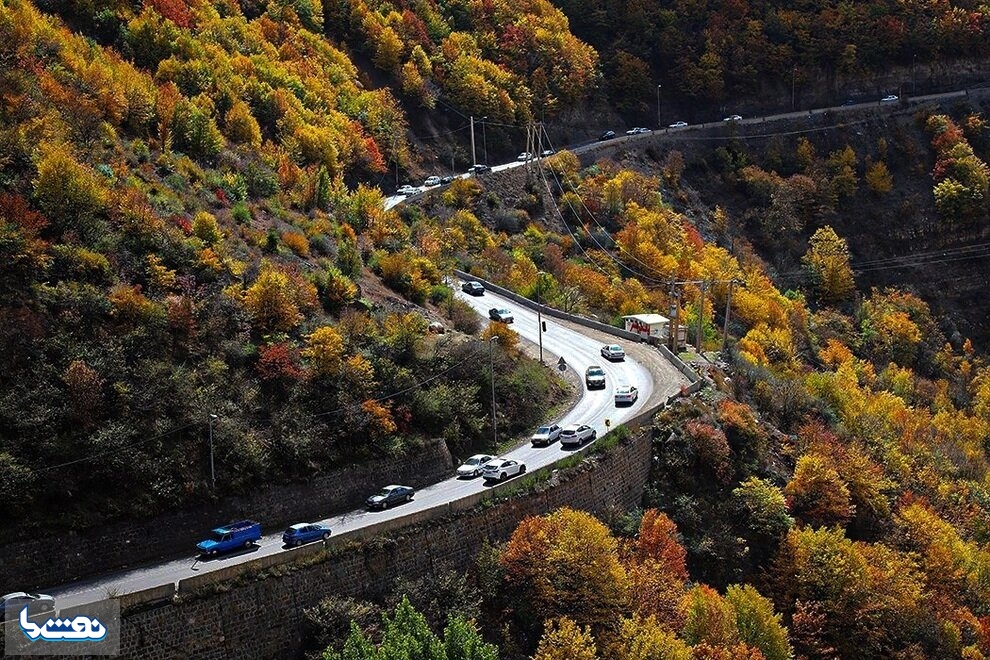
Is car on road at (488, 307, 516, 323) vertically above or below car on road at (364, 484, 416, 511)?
above

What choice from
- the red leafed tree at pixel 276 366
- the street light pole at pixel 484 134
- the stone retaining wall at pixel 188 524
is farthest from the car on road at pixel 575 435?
the street light pole at pixel 484 134

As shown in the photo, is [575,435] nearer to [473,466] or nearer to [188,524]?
[473,466]

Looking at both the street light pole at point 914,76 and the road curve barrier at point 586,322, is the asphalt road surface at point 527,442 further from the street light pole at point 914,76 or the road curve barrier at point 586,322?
the street light pole at point 914,76

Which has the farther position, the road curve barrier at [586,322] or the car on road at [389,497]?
the road curve barrier at [586,322]

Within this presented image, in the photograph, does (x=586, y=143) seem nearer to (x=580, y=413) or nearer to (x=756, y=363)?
(x=756, y=363)

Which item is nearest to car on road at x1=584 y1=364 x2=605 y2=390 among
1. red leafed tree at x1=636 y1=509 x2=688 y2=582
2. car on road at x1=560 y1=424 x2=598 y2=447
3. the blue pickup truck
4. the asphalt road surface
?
the asphalt road surface

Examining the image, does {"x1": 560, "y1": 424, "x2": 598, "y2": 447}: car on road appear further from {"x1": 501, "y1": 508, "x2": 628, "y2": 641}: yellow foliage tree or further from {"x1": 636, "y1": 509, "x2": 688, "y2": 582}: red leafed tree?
{"x1": 501, "y1": 508, "x2": 628, "y2": 641}: yellow foliage tree
